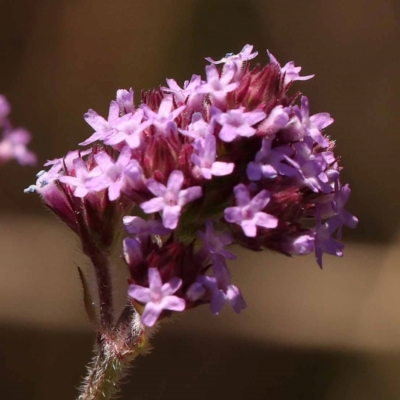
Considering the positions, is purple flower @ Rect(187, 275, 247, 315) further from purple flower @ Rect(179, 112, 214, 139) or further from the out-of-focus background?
the out-of-focus background

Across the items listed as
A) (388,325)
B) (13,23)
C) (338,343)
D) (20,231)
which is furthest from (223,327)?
(13,23)

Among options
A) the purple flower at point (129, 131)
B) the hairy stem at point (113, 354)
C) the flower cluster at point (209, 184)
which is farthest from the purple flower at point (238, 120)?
the hairy stem at point (113, 354)

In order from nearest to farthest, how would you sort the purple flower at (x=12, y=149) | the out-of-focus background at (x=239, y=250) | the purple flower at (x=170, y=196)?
the purple flower at (x=170, y=196)
the purple flower at (x=12, y=149)
the out-of-focus background at (x=239, y=250)

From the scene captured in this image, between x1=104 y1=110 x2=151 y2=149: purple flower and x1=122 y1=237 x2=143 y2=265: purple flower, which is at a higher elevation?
x1=104 y1=110 x2=151 y2=149: purple flower

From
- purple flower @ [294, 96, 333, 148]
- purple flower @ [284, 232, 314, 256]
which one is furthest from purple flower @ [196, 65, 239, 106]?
purple flower @ [284, 232, 314, 256]

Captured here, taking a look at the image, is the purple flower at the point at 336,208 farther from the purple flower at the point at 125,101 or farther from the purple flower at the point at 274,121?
the purple flower at the point at 125,101
